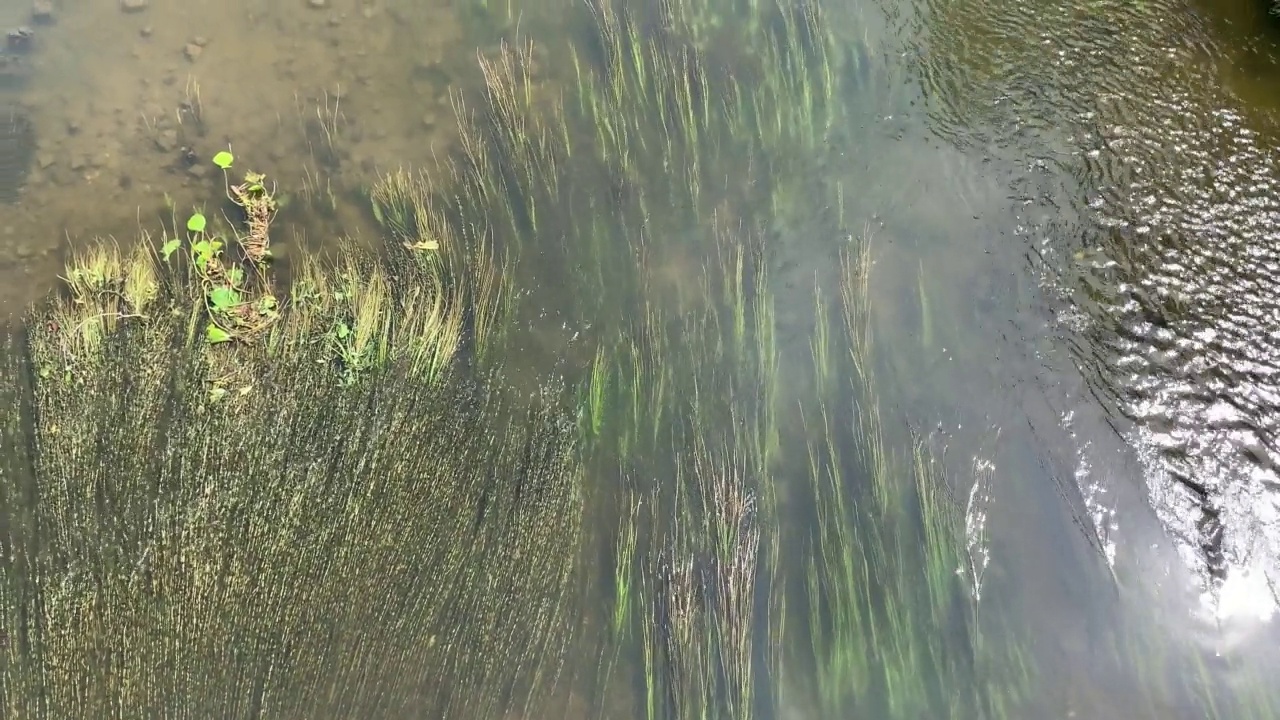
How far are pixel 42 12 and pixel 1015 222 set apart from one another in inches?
205

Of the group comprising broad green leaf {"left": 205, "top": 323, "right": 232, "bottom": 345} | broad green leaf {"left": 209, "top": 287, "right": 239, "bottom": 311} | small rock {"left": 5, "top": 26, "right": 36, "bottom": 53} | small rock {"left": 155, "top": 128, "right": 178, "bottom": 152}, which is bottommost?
broad green leaf {"left": 205, "top": 323, "right": 232, "bottom": 345}

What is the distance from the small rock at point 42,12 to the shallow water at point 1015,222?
0.05m

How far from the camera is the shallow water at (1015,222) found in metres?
3.39

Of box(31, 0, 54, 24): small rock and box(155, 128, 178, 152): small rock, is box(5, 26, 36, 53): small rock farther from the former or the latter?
box(155, 128, 178, 152): small rock

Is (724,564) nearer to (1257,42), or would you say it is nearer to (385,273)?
(385,273)

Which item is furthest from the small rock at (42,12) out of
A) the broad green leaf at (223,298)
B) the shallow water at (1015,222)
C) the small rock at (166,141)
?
the broad green leaf at (223,298)

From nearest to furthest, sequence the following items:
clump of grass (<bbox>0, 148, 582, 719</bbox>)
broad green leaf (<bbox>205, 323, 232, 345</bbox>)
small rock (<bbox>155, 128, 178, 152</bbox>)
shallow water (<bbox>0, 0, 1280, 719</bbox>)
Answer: clump of grass (<bbox>0, 148, 582, 719</bbox>)
broad green leaf (<bbox>205, 323, 232, 345</bbox>)
shallow water (<bbox>0, 0, 1280, 719</bbox>)
small rock (<bbox>155, 128, 178, 152</bbox>)

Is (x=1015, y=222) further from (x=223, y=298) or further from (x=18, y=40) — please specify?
(x=18, y=40)

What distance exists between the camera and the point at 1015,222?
3.72 meters

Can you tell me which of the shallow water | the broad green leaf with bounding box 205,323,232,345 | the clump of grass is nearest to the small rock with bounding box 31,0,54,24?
the shallow water

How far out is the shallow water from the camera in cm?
339

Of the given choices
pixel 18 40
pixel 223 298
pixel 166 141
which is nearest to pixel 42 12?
pixel 18 40

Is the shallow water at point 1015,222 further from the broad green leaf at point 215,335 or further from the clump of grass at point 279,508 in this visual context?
the broad green leaf at point 215,335

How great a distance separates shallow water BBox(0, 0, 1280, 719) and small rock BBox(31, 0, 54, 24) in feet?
0.18
